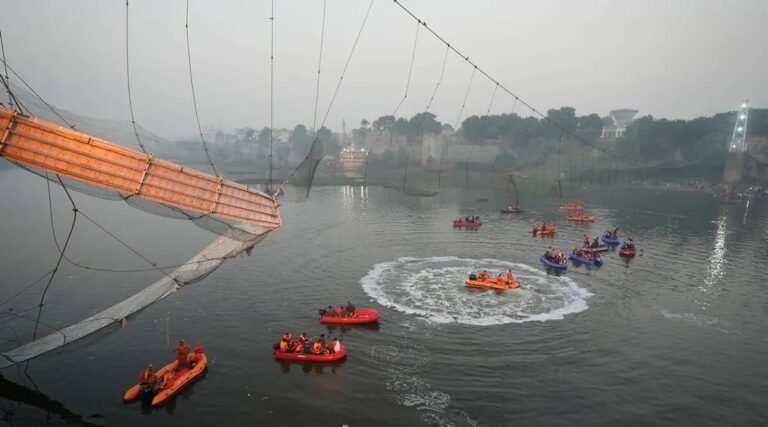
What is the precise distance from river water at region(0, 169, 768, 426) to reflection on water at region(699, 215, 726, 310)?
11.1 inches

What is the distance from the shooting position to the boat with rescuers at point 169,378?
20.2 meters

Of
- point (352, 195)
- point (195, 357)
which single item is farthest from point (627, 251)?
point (352, 195)

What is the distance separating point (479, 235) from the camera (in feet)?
192

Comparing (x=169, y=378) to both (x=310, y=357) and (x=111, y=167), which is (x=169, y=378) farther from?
(x=111, y=167)

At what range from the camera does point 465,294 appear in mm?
35031

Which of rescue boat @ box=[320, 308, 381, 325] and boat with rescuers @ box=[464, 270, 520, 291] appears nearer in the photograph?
rescue boat @ box=[320, 308, 381, 325]

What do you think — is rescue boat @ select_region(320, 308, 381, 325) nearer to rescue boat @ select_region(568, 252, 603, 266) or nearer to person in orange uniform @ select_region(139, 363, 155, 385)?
person in orange uniform @ select_region(139, 363, 155, 385)

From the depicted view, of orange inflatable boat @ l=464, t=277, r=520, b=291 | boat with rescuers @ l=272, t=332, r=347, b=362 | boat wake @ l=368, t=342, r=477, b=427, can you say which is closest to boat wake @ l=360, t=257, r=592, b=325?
orange inflatable boat @ l=464, t=277, r=520, b=291

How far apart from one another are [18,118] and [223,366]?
15054mm

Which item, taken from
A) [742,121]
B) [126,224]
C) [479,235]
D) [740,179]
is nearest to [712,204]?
[740,179]


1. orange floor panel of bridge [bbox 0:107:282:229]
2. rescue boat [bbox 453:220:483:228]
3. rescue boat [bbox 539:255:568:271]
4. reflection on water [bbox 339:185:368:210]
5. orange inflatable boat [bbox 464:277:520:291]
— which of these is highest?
orange floor panel of bridge [bbox 0:107:282:229]

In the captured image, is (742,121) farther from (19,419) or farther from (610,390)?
(19,419)

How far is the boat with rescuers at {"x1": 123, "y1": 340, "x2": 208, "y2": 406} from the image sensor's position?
66.2 feet

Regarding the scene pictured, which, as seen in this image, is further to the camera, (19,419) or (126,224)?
(126,224)
